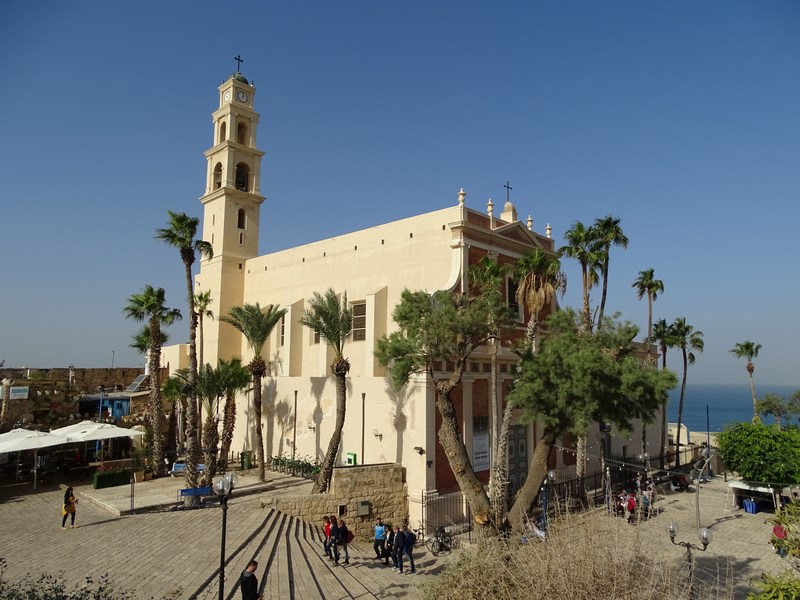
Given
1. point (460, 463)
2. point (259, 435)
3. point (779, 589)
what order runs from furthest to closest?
point (259, 435) → point (460, 463) → point (779, 589)

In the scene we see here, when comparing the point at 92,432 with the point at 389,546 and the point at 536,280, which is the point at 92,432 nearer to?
the point at 389,546

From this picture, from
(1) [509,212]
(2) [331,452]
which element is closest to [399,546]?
(2) [331,452]

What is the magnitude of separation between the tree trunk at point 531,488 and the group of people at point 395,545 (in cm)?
379

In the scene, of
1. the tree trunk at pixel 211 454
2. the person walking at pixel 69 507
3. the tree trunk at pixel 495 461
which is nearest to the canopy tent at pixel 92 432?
the tree trunk at pixel 211 454

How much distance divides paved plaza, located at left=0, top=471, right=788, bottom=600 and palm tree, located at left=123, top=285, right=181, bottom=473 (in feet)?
7.54

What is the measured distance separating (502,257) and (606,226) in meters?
5.21

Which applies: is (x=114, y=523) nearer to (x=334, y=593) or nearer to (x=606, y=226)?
(x=334, y=593)

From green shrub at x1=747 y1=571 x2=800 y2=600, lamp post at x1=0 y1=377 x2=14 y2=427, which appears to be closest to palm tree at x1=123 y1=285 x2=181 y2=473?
lamp post at x1=0 y1=377 x2=14 y2=427

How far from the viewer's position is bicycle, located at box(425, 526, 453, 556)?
59.5 ft

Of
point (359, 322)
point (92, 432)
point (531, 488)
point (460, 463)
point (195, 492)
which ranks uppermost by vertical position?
point (359, 322)

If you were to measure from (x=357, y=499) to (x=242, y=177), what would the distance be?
924 inches

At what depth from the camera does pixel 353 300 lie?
2678cm

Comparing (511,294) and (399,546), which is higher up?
(511,294)

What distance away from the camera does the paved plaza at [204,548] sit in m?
12.6
